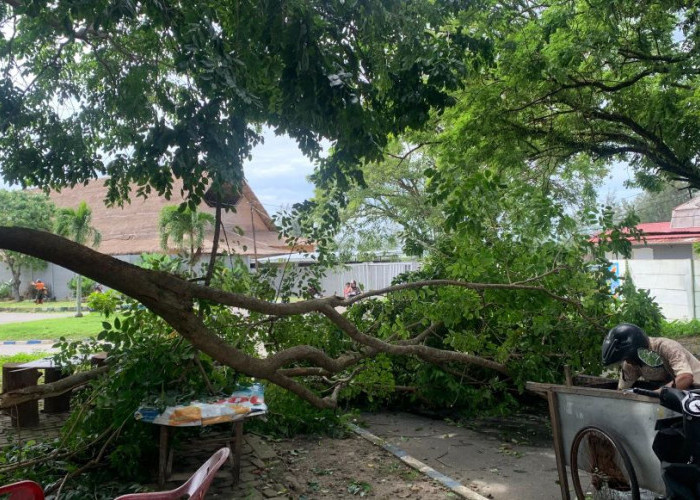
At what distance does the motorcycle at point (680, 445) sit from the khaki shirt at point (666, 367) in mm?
589

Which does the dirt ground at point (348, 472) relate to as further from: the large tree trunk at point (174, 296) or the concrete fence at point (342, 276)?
the concrete fence at point (342, 276)

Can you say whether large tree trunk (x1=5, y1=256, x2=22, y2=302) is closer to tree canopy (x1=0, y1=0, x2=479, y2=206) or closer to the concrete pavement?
tree canopy (x1=0, y1=0, x2=479, y2=206)

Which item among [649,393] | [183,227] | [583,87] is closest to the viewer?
[649,393]

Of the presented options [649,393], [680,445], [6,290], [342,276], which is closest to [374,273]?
[342,276]

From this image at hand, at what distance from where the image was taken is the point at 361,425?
7750mm

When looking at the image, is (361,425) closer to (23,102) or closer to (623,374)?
(623,374)

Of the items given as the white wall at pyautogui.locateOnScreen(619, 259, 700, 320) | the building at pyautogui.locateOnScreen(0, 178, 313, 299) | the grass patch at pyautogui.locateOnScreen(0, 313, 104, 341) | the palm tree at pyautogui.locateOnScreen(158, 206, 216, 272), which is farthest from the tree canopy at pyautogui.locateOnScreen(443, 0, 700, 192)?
the building at pyautogui.locateOnScreen(0, 178, 313, 299)

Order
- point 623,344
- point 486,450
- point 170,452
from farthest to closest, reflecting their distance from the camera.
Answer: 1. point 486,450
2. point 170,452
3. point 623,344

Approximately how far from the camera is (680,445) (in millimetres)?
3316

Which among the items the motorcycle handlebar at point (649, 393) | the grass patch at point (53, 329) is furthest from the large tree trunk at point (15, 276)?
the motorcycle handlebar at point (649, 393)

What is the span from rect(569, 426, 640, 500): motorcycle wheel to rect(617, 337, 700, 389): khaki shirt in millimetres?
557

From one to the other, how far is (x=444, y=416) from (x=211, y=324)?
12.9ft

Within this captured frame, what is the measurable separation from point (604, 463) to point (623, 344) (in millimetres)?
836

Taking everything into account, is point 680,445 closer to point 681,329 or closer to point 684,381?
point 684,381
